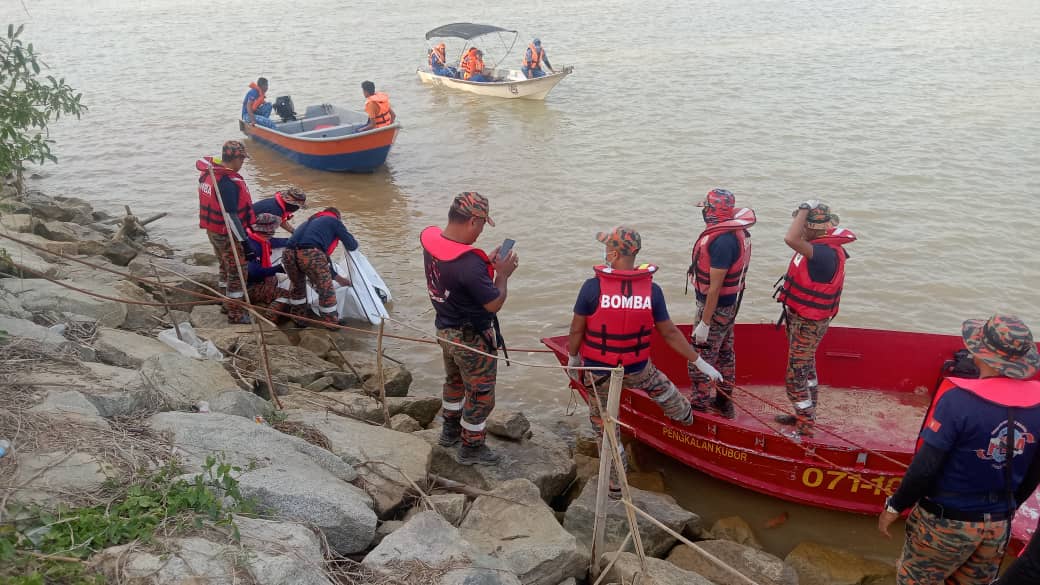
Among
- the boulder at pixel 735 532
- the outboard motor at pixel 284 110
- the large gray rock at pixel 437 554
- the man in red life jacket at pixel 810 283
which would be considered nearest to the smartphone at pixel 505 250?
the large gray rock at pixel 437 554

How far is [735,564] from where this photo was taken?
5.06 m

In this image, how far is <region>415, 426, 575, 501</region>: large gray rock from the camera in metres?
5.47

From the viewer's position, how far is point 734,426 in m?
5.79

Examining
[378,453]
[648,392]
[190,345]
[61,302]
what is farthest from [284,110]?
[648,392]

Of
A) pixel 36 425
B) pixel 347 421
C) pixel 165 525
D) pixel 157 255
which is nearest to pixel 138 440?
pixel 36 425

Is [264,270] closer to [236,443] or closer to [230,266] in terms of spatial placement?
[230,266]

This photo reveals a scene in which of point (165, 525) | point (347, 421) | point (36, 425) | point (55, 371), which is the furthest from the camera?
point (347, 421)

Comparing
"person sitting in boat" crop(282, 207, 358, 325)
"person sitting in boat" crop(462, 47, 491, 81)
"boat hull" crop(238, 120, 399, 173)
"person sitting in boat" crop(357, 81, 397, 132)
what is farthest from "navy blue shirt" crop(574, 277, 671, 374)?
"person sitting in boat" crop(462, 47, 491, 81)

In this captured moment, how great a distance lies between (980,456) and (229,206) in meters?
6.81

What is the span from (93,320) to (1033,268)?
35.7 feet

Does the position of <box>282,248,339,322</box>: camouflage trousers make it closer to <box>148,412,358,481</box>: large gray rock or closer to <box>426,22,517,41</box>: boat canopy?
<box>148,412,358,481</box>: large gray rock

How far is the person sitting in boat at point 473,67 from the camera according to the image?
766 inches

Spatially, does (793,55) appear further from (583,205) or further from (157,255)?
(157,255)

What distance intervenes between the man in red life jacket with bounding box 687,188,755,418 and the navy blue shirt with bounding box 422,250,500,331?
5.93 ft
